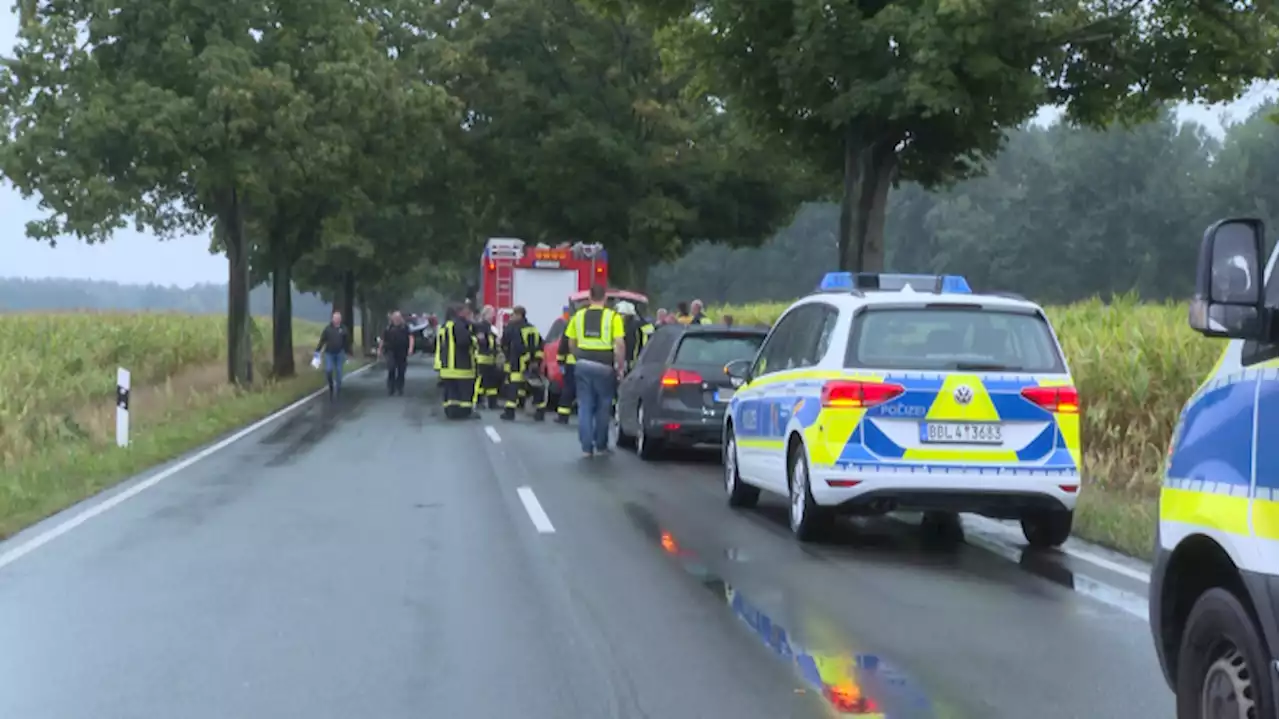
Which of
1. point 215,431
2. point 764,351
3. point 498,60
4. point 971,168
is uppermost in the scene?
point 498,60

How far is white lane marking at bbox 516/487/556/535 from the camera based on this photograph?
1178cm

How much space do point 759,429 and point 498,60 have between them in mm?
31680

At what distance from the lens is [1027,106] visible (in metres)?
19.7

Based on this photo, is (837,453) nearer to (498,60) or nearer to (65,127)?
(65,127)

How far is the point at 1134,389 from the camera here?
15672 millimetres

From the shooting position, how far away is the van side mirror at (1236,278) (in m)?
4.32

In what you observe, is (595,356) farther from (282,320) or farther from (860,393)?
(282,320)

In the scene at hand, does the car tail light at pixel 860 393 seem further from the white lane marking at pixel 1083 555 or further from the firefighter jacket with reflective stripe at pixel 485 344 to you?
the firefighter jacket with reflective stripe at pixel 485 344

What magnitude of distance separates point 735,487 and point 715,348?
178 inches

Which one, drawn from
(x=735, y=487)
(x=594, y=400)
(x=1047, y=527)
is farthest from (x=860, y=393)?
(x=594, y=400)

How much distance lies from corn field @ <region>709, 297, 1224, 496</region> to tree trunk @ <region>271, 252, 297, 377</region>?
1016 inches

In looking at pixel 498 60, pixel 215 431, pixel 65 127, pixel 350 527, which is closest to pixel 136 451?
pixel 215 431

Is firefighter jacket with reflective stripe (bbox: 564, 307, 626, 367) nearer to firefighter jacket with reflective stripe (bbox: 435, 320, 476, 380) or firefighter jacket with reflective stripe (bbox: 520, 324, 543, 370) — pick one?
firefighter jacket with reflective stripe (bbox: 435, 320, 476, 380)

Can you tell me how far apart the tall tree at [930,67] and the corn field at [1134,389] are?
3.49 metres
